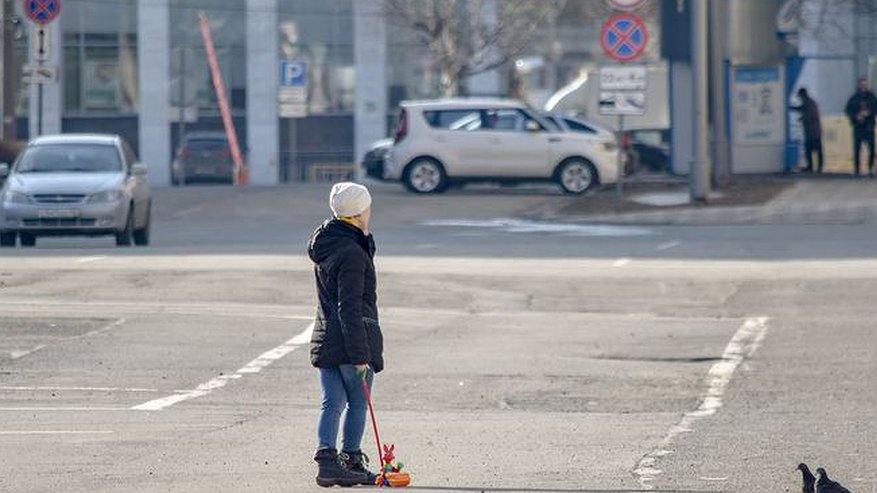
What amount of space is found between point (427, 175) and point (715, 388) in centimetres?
2128

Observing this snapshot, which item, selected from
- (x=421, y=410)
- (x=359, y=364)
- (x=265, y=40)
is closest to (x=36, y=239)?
(x=421, y=410)

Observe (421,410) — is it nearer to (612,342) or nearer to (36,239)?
(612,342)

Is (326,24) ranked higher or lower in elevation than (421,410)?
higher

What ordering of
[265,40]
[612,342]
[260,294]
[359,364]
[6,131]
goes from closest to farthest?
1. [359,364]
2. [612,342]
3. [260,294]
4. [6,131]
5. [265,40]

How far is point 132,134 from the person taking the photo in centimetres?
5928

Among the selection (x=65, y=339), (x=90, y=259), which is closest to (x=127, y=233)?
(x=90, y=259)

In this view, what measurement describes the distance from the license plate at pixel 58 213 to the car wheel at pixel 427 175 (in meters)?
11.1

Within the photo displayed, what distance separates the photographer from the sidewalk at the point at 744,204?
28.4 meters

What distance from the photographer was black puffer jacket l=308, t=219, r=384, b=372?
8.95 metres

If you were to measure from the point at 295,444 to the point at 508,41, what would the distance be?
162 feet

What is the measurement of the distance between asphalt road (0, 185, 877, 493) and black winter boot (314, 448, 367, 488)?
0.14 metres

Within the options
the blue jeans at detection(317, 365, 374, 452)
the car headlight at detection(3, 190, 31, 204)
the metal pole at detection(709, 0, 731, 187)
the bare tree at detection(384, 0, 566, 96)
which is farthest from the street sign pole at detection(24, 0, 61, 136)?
the bare tree at detection(384, 0, 566, 96)

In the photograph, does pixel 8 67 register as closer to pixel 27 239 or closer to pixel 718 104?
pixel 718 104

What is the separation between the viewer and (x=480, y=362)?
15.0m
